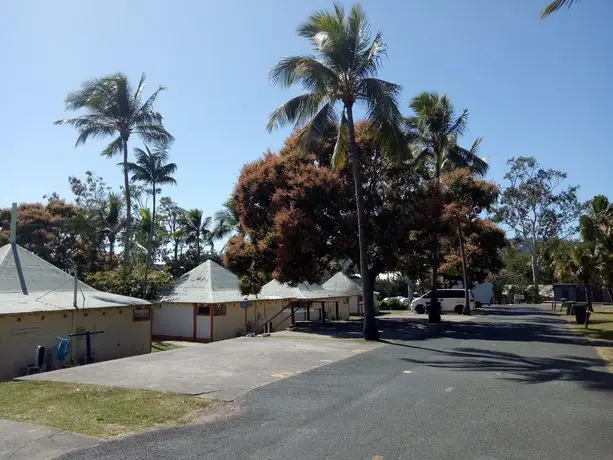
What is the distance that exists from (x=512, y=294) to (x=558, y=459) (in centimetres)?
6218

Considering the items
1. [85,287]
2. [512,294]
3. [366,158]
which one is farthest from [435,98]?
[512,294]

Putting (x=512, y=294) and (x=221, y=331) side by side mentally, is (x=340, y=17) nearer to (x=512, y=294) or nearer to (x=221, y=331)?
(x=221, y=331)

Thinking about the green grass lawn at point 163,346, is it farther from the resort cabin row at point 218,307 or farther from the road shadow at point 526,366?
the road shadow at point 526,366

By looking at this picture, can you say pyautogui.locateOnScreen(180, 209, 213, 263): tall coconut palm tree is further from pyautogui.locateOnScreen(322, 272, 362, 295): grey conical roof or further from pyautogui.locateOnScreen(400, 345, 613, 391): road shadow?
pyautogui.locateOnScreen(400, 345, 613, 391): road shadow

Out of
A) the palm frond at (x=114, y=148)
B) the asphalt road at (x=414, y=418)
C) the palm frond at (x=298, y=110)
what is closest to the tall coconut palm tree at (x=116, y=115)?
the palm frond at (x=114, y=148)

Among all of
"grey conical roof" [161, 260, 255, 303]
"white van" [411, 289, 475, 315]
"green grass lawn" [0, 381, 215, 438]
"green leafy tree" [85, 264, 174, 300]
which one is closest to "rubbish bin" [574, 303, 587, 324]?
"white van" [411, 289, 475, 315]

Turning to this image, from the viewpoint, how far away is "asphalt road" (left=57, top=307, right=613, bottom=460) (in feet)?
20.8

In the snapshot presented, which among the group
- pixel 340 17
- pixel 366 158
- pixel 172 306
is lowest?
pixel 172 306

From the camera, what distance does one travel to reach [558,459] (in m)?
6.00

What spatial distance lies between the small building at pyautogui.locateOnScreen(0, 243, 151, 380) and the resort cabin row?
12.1ft

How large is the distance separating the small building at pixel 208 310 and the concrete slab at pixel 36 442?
19.7m

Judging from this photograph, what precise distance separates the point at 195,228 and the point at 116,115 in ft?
66.4

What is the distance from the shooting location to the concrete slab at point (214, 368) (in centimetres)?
1073

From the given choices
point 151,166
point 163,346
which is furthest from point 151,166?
point 163,346
